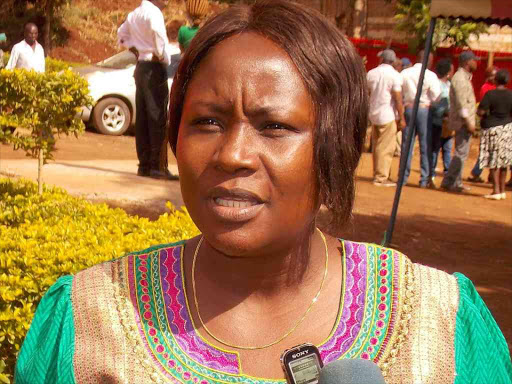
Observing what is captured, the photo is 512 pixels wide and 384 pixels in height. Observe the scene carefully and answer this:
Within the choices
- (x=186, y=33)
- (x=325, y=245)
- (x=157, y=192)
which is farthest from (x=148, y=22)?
(x=325, y=245)

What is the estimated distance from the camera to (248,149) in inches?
70.9

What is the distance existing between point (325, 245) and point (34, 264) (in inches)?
61.7

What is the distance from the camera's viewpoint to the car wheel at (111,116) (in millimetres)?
15547

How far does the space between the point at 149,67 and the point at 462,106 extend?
5143mm

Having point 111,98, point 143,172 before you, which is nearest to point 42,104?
point 143,172

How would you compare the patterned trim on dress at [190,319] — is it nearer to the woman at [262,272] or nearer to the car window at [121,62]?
the woman at [262,272]

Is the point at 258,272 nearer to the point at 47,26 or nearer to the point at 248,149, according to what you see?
the point at 248,149

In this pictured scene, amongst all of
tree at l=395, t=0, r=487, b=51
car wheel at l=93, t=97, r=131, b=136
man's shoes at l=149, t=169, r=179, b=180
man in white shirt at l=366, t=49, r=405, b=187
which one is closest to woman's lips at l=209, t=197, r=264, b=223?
man's shoes at l=149, t=169, r=179, b=180

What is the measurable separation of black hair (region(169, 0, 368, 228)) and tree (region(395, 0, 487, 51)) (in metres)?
22.7

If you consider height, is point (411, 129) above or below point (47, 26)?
below

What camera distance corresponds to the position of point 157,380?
6.15 ft

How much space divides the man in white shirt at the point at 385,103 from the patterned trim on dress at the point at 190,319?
33.6 feet

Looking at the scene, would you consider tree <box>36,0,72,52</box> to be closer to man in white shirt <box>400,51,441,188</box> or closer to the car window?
the car window

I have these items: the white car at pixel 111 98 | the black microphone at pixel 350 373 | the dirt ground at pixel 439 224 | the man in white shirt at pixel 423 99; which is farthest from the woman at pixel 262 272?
the white car at pixel 111 98
